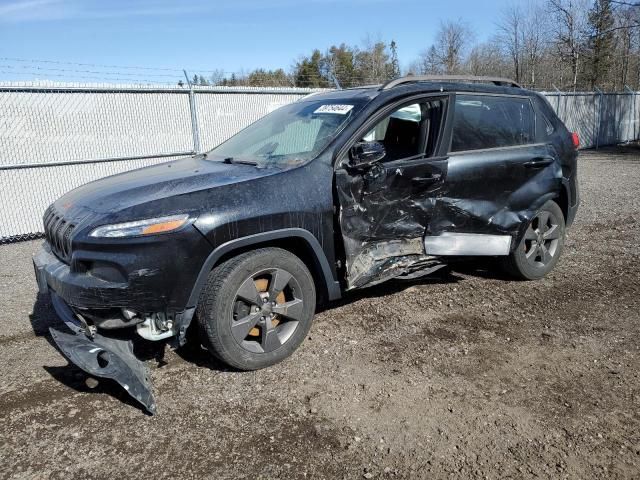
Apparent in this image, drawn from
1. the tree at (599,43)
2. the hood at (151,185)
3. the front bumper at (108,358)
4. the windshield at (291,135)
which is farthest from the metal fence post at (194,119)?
the tree at (599,43)

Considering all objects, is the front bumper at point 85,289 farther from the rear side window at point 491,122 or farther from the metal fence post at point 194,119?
the metal fence post at point 194,119

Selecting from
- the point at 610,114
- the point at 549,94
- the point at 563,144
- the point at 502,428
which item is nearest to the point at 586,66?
the point at 610,114

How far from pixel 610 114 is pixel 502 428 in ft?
69.7

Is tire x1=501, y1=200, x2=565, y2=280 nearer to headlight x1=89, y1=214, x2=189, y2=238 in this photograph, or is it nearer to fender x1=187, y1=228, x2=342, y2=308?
fender x1=187, y1=228, x2=342, y2=308

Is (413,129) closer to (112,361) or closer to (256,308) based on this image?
(256,308)

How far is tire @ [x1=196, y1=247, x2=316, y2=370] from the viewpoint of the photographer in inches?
131

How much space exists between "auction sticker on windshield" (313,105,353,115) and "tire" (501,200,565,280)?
209 centimetres

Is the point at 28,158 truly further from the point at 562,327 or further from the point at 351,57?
the point at 351,57

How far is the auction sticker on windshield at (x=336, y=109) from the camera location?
13.7 ft

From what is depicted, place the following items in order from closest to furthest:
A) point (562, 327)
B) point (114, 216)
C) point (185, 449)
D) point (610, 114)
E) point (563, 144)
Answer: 1. point (185, 449)
2. point (114, 216)
3. point (562, 327)
4. point (563, 144)
5. point (610, 114)

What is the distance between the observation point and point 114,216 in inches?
125

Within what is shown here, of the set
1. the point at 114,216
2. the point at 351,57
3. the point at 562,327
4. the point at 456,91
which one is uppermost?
the point at 351,57

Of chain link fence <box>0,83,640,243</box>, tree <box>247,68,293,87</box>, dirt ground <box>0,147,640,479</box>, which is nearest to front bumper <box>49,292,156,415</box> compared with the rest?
dirt ground <box>0,147,640,479</box>

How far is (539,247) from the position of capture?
5.25 metres
